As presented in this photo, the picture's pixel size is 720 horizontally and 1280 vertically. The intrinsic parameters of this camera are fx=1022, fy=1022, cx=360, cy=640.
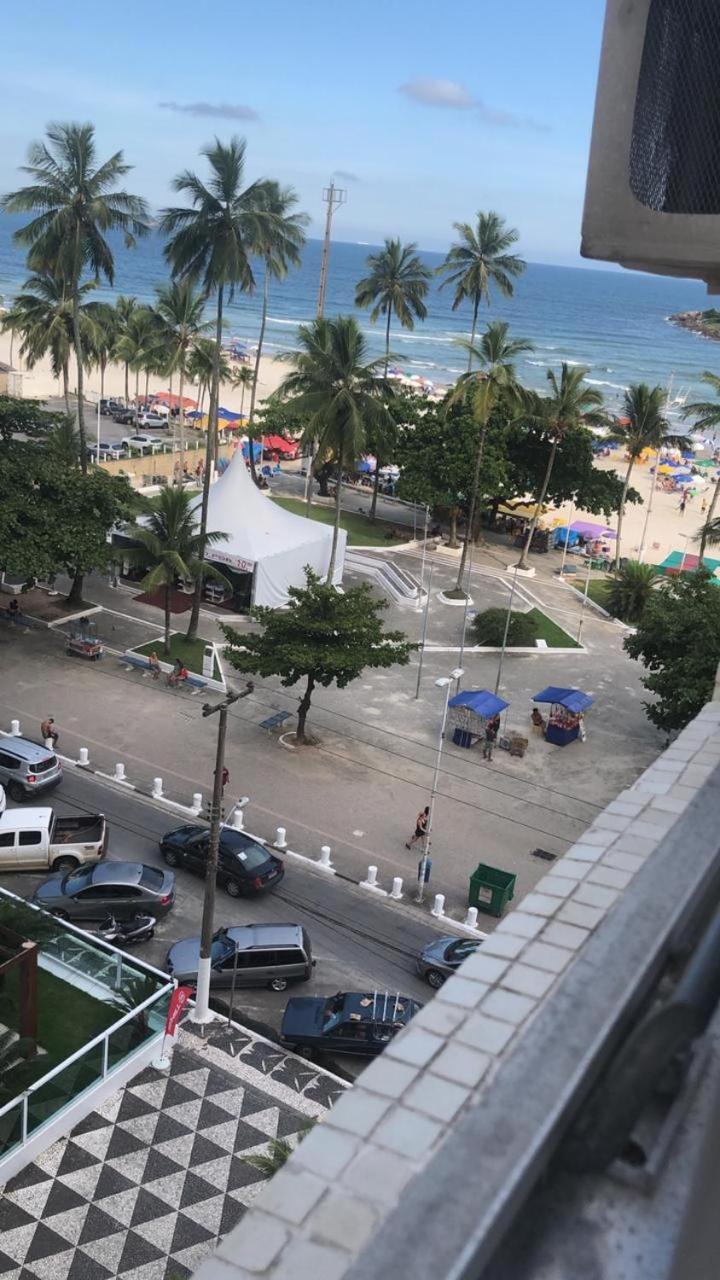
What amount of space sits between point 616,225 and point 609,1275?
455 centimetres

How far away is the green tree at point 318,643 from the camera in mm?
25484

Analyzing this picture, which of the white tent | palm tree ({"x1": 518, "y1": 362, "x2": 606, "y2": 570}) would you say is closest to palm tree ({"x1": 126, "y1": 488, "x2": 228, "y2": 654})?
the white tent

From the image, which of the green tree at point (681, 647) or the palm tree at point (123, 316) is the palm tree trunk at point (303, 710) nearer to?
the green tree at point (681, 647)

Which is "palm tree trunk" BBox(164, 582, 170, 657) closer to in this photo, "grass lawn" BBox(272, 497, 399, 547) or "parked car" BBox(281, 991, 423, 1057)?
"grass lawn" BBox(272, 497, 399, 547)

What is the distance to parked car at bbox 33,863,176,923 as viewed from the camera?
19.0 metres

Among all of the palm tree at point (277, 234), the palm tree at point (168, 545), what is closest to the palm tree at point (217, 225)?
the palm tree at point (277, 234)

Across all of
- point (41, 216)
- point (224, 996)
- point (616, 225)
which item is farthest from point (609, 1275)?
point (41, 216)

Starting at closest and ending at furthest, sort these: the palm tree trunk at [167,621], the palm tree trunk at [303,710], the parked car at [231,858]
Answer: the parked car at [231,858]
the palm tree trunk at [303,710]
the palm tree trunk at [167,621]

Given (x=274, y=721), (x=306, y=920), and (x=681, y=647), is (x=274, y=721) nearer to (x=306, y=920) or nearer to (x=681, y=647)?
(x=306, y=920)

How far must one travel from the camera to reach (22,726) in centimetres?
2622

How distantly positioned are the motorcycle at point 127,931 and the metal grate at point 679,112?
1627cm

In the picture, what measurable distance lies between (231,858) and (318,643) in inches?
285

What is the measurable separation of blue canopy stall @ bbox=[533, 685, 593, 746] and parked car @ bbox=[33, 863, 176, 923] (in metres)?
13.1

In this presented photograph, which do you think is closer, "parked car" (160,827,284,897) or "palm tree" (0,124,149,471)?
"parked car" (160,827,284,897)
